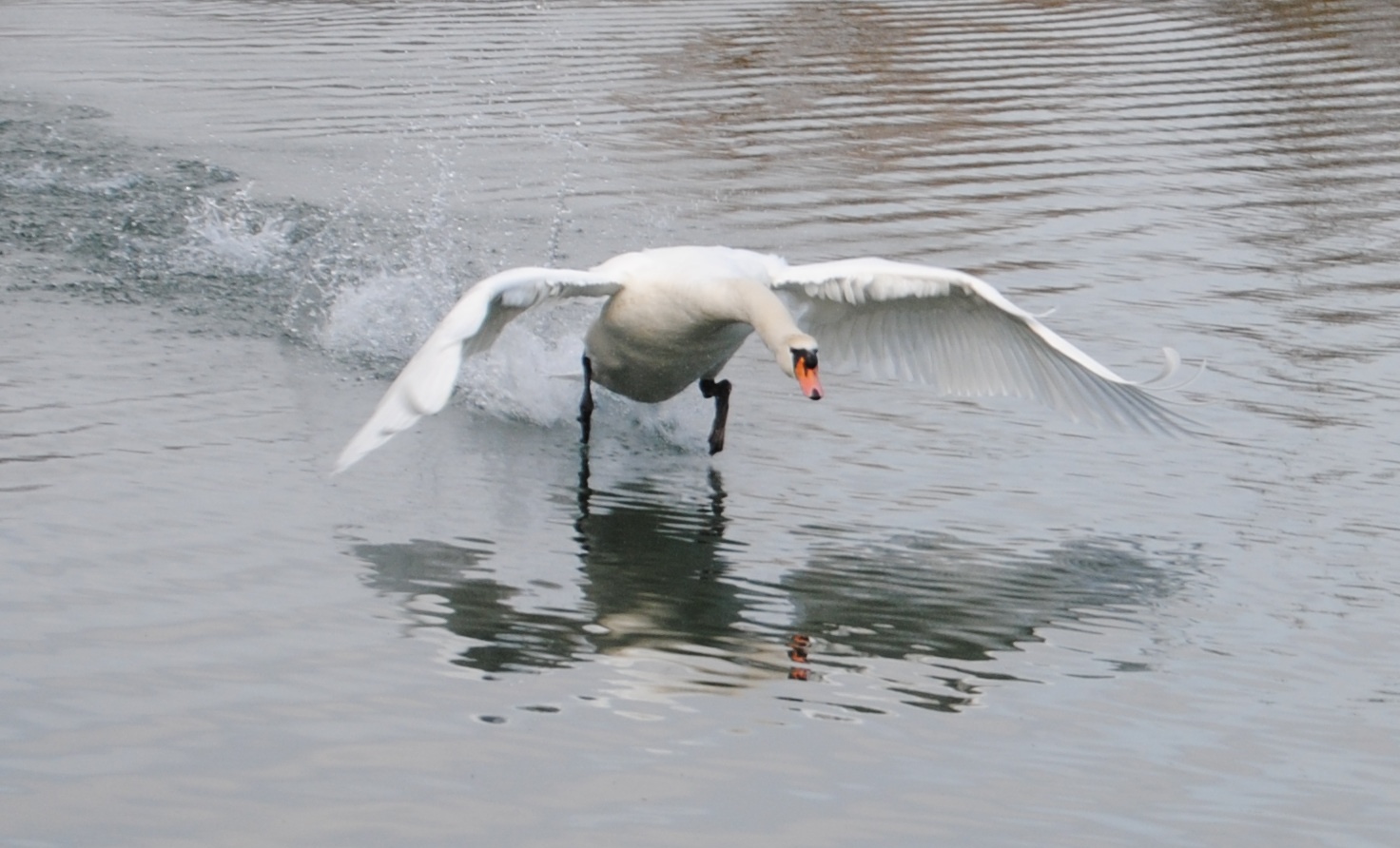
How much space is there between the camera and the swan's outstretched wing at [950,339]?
7137mm

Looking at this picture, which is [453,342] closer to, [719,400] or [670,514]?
[670,514]

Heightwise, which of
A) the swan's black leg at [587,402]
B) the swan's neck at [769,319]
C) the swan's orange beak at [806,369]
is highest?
the swan's neck at [769,319]

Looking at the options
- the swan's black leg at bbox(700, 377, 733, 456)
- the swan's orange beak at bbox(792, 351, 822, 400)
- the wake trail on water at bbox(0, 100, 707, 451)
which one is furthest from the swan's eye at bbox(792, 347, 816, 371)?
the wake trail on water at bbox(0, 100, 707, 451)

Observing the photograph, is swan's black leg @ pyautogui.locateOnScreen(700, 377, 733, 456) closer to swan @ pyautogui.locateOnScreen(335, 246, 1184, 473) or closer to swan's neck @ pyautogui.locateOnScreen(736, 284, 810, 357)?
swan @ pyautogui.locateOnScreen(335, 246, 1184, 473)

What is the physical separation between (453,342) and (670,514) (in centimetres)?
129

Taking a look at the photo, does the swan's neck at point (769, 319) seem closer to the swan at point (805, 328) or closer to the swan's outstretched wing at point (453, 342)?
the swan at point (805, 328)

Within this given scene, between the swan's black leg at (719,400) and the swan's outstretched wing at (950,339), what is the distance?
0.42 metres

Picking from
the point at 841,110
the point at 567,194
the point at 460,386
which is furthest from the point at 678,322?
the point at 841,110

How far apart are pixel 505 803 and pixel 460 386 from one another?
13.4 ft

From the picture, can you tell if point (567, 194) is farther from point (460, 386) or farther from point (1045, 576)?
point (1045, 576)

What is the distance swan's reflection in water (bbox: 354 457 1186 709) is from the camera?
18.1ft

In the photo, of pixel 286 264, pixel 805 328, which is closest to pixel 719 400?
pixel 805 328

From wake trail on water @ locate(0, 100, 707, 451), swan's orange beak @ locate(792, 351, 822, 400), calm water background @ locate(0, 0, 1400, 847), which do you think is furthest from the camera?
wake trail on water @ locate(0, 100, 707, 451)

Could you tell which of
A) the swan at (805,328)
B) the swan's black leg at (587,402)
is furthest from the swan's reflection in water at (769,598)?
the swan's black leg at (587,402)
